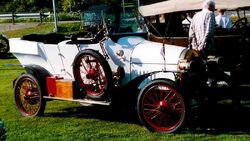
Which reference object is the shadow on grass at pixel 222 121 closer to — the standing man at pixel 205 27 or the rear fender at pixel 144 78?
the rear fender at pixel 144 78

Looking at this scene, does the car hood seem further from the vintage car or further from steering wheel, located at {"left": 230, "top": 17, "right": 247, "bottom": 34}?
steering wheel, located at {"left": 230, "top": 17, "right": 247, "bottom": 34}

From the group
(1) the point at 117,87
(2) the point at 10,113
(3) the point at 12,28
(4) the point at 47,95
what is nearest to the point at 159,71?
(1) the point at 117,87

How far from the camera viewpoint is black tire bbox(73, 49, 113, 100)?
27.9 feet

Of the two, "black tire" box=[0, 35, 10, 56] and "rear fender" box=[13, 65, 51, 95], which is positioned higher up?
"rear fender" box=[13, 65, 51, 95]

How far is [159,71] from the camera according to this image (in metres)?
8.31

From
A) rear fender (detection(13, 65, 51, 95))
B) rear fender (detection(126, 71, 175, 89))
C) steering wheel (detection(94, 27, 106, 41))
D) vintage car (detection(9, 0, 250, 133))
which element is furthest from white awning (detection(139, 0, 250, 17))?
rear fender (detection(13, 65, 51, 95))

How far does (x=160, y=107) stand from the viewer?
8.05 meters

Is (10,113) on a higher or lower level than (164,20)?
lower

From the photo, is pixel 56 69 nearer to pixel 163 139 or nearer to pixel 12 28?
pixel 163 139

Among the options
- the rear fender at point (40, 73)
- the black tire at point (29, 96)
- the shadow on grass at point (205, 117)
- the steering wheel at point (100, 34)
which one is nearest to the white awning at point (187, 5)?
the steering wheel at point (100, 34)

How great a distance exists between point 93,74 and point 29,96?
4.86 ft

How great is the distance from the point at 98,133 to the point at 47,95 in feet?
5.52

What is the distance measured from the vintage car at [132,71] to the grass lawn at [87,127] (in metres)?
0.27

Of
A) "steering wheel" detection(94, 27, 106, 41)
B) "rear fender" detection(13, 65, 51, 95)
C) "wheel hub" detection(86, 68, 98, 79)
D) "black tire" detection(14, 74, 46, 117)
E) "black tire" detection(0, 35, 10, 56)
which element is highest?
"steering wheel" detection(94, 27, 106, 41)
